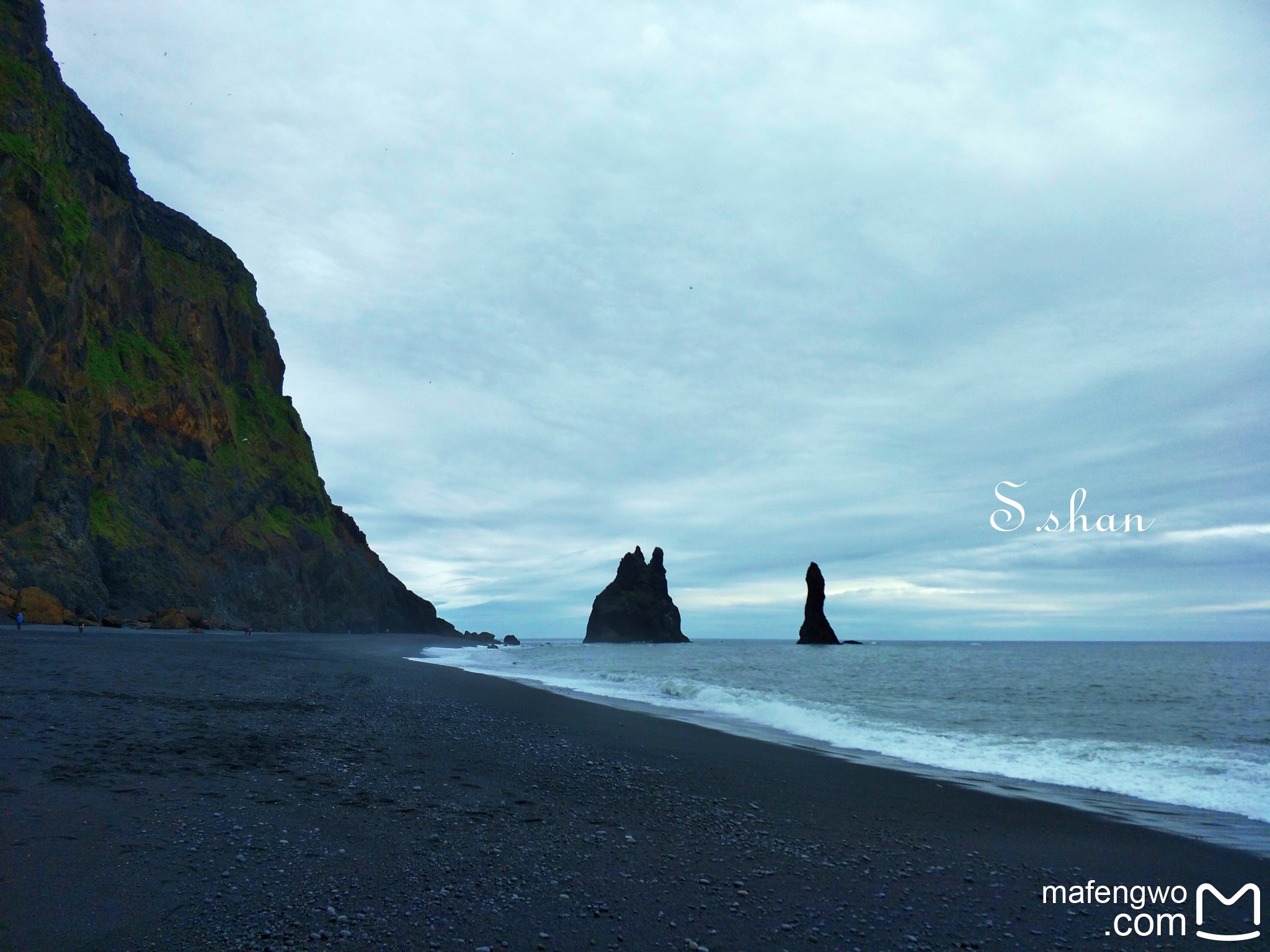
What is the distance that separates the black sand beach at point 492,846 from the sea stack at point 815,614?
151m

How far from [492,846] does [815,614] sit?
165m

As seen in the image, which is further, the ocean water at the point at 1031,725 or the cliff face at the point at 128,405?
the cliff face at the point at 128,405

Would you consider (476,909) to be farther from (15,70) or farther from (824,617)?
(824,617)

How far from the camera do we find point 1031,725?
2564cm

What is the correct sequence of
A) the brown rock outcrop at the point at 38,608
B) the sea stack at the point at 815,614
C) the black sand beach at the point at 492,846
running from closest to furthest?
the black sand beach at the point at 492,846
the brown rock outcrop at the point at 38,608
the sea stack at the point at 815,614

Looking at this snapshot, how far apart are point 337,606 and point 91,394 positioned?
178ft

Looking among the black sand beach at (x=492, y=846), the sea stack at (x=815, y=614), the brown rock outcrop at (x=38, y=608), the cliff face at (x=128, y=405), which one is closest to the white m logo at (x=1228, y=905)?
the black sand beach at (x=492, y=846)

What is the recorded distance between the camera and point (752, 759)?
15.2 meters

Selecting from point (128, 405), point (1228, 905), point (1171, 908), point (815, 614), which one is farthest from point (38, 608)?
point (815, 614)

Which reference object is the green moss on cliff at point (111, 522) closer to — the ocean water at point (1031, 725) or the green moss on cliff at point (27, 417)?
the green moss on cliff at point (27, 417)

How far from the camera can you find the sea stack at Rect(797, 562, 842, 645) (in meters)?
162

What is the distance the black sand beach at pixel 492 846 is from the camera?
18.9 ft

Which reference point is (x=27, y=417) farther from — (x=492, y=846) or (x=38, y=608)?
(x=492, y=846)

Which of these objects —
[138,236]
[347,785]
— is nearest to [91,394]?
[138,236]
